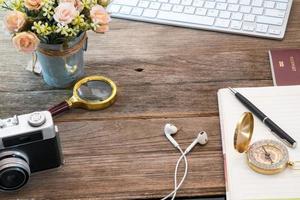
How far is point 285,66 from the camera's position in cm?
111

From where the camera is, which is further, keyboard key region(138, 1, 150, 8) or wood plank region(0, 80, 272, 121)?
keyboard key region(138, 1, 150, 8)

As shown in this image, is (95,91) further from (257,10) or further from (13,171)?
(257,10)

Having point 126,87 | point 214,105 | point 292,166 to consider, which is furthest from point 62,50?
point 292,166

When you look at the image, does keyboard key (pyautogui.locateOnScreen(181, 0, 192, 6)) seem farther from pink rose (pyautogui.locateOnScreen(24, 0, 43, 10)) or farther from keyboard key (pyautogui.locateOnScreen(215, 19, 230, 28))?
pink rose (pyautogui.locateOnScreen(24, 0, 43, 10))

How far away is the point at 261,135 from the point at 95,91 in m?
0.30

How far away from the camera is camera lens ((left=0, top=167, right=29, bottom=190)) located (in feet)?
2.96

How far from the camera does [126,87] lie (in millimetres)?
1091

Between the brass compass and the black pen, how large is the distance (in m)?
0.01

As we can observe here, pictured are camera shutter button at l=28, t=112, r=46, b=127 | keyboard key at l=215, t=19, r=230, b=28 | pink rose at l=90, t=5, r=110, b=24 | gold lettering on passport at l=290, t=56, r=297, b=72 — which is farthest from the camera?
keyboard key at l=215, t=19, r=230, b=28

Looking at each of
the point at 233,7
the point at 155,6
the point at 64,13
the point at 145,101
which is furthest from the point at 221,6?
the point at 64,13

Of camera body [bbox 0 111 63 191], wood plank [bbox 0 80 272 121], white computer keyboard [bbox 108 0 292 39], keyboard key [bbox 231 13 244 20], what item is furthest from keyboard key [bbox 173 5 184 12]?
camera body [bbox 0 111 63 191]

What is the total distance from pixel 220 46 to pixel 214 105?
163 mm

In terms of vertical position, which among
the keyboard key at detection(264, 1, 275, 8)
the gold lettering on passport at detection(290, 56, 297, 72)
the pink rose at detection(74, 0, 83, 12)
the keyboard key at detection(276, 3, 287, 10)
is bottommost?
the gold lettering on passport at detection(290, 56, 297, 72)

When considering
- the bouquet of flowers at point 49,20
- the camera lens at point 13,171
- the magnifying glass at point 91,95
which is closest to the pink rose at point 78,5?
the bouquet of flowers at point 49,20
